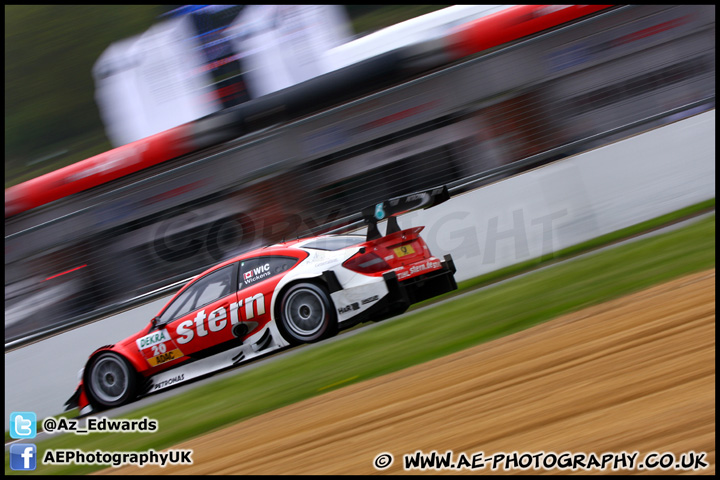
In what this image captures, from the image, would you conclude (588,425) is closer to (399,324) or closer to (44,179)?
(399,324)

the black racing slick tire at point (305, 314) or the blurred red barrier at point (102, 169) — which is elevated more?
the blurred red barrier at point (102, 169)

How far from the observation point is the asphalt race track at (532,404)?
3.44 m

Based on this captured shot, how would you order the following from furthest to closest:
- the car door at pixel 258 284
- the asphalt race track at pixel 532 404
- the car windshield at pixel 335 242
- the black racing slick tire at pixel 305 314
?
1. the car windshield at pixel 335 242
2. the car door at pixel 258 284
3. the black racing slick tire at pixel 305 314
4. the asphalt race track at pixel 532 404

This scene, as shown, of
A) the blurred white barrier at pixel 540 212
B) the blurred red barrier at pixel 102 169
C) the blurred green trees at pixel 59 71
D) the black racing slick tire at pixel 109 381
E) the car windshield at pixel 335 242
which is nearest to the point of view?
the car windshield at pixel 335 242

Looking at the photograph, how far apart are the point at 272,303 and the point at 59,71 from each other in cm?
762

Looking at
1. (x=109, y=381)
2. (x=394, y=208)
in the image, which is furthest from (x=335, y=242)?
(x=109, y=381)

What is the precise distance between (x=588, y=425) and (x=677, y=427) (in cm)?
42

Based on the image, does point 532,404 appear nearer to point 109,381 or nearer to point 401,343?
point 401,343

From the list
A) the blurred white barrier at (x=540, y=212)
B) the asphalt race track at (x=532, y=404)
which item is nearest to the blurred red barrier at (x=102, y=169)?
the blurred white barrier at (x=540, y=212)

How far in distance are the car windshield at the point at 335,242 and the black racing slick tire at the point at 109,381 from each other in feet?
5.95

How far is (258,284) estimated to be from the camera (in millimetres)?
5086

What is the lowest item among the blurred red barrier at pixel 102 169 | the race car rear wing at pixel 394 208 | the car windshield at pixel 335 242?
the car windshield at pixel 335 242

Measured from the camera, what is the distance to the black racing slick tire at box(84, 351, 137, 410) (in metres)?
5.36

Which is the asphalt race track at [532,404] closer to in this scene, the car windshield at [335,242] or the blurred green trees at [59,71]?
the car windshield at [335,242]
